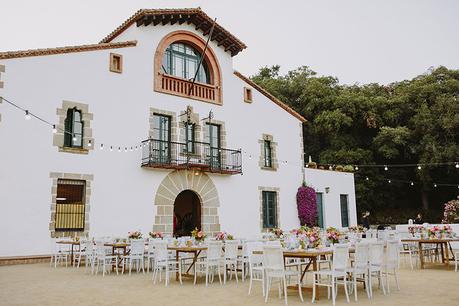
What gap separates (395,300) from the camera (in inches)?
229

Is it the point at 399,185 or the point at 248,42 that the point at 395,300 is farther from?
the point at 399,185

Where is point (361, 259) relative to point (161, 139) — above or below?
below

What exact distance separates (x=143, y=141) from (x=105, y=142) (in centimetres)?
112

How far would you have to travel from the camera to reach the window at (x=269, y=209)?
1581 cm

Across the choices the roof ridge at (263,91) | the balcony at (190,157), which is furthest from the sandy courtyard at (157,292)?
the roof ridge at (263,91)

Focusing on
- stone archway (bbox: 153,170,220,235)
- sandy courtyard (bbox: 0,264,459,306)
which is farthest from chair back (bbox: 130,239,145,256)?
stone archway (bbox: 153,170,220,235)

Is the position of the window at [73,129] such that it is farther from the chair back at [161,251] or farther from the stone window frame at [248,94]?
the stone window frame at [248,94]

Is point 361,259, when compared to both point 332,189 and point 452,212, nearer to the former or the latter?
point 332,189

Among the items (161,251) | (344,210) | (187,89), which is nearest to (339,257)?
(161,251)

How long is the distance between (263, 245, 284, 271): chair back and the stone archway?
715 centimetres

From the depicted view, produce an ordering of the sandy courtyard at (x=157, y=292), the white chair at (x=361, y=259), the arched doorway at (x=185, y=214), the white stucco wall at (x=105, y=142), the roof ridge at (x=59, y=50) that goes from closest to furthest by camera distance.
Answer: the sandy courtyard at (x=157, y=292), the white chair at (x=361, y=259), the white stucco wall at (x=105, y=142), the roof ridge at (x=59, y=50), the arched doorway at (x=185, y=214)

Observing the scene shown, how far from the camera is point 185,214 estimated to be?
53.6 feet

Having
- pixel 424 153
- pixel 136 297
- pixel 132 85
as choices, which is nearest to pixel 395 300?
pixel 136 297

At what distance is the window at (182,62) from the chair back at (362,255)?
9771 millimetres
